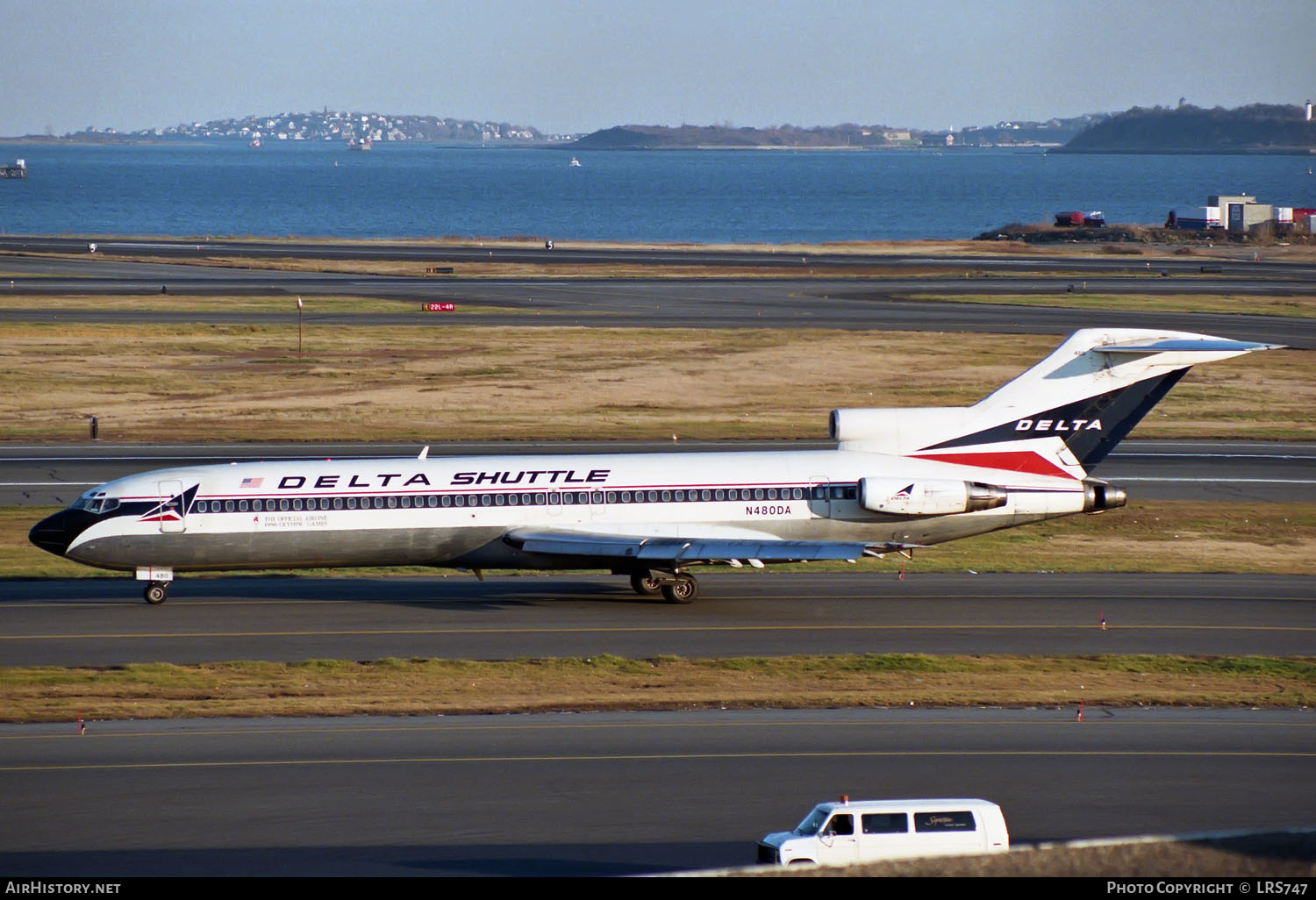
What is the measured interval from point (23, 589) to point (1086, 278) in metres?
92.4

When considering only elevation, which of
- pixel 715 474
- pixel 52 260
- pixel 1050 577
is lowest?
pixel 1050 577

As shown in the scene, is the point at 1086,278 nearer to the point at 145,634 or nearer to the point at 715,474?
the point at 715,474

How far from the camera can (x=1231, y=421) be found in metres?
61.1

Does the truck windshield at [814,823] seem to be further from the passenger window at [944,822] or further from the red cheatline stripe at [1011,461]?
the red cheatline stripe at [1011,461]

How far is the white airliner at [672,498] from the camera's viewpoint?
34000mm

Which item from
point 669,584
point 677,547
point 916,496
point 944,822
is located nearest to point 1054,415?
point 916,496

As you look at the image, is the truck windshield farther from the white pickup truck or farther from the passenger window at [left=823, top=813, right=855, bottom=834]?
the passenger window at [left=823, top=813, right=855, bottom=834]

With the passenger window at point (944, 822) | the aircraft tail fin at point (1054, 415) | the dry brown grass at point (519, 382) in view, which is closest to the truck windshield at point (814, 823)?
the passenger window at point (944, 822)

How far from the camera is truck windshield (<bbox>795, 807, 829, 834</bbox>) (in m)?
17.7

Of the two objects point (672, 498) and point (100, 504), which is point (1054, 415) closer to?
point (672, 498)

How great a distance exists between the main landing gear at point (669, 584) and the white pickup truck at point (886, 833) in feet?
56.3

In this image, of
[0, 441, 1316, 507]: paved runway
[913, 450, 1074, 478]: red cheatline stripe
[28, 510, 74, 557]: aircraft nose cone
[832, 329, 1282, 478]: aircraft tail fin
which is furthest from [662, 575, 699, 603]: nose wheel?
[0, 441, 1316, 507]: paved runway

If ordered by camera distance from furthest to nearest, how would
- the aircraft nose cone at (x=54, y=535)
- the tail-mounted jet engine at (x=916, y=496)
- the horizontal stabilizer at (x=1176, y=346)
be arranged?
the horizontal stabilizer at (x=1176, y=346), the tail-mounted jet engine at (x=916, y=496), the aircraft nose cone at (x=54, y=535)

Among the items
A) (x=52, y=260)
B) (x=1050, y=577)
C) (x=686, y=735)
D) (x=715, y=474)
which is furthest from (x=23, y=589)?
(x=52, y=260)
